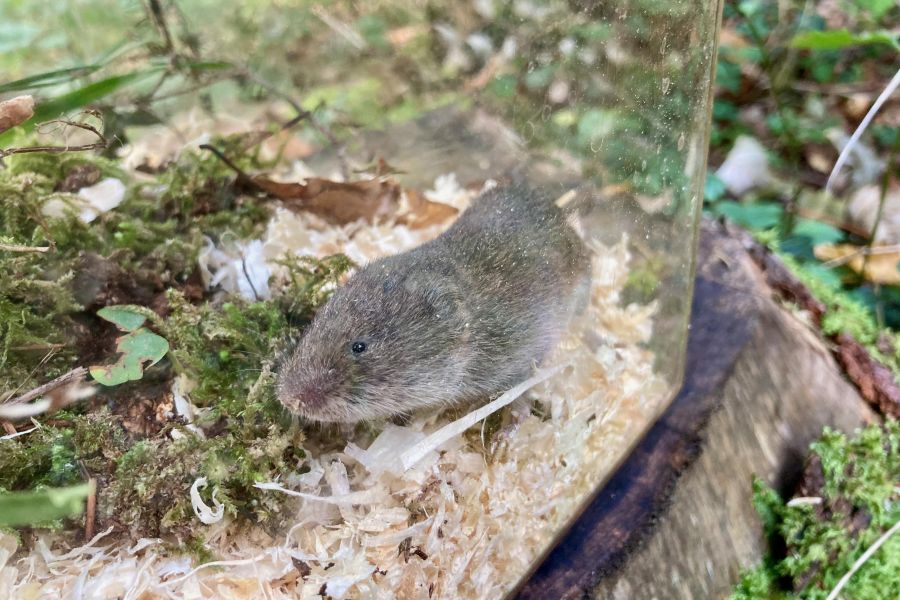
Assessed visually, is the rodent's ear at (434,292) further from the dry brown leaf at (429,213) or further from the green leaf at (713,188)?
the green leaf at (713,188)

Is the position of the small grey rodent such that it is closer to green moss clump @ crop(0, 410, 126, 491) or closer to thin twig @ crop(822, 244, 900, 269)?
green moss clump @ crop(0, 410, 126, 491)

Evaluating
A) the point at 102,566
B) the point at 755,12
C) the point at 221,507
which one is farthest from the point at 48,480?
the point at 755,12

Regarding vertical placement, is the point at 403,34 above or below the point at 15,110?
below

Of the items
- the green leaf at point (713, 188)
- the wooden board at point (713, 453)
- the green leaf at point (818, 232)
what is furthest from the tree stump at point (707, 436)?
the green leaf at point (818, 232)

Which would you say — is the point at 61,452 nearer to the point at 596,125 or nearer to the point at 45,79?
the point at 45,79

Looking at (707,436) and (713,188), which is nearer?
(707,436)

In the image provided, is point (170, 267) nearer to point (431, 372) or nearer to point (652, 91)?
point (431, 372)

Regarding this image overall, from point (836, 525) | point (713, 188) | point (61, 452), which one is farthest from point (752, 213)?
point (61, 452)
